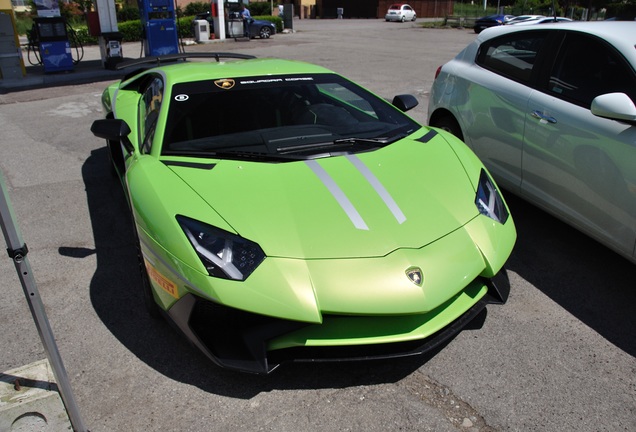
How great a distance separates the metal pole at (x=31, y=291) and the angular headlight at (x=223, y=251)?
26.2 inches

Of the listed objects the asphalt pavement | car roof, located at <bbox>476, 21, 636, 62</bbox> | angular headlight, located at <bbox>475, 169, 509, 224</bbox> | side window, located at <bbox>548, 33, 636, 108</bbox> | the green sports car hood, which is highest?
car roof, located at <bbox>476, 21, 636, 62</bbox>

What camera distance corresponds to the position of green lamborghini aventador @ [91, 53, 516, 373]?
230 cm

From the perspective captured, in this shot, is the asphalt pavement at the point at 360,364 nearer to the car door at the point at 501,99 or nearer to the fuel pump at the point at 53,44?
the car door at the point at 501,99

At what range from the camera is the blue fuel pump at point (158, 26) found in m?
13.5

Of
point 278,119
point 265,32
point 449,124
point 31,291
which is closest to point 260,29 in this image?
point 265,32

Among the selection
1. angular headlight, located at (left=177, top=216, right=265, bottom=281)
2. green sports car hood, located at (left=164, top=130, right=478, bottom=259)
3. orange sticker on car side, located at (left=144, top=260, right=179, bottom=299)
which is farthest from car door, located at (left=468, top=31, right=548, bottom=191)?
orange sticker on car side, located at (left=144, top=260, right=179, bottom=299)

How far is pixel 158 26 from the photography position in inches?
537

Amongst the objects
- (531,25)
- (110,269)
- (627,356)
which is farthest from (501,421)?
(531,25)

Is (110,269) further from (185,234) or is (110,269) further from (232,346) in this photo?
(232,346)

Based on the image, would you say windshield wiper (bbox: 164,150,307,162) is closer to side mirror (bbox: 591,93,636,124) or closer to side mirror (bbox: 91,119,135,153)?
side mirror (bbox: 91,119,135,153)

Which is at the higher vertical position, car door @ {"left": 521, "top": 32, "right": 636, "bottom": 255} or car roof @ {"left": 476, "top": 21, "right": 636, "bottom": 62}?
car roof @ {"left": 476, "top": 21, "right": 636, "bottom": 62}

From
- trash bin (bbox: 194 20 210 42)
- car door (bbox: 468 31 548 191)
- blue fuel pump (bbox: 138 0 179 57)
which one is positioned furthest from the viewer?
trash bin (bbox: 194 20 210 42)

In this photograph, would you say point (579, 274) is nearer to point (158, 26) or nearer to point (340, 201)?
point (340, 201)

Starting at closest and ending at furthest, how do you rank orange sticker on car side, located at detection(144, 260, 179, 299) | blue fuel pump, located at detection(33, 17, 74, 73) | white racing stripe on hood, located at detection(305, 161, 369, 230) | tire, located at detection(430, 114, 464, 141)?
orange sticker on car side, located at detection(144, 260, 179, 299) → white racing stripe on hood, located at detection(305, 161, 369, 230) → tire, located at detection(430, 114, 464, 141) → blue fuel pump, located at detection(33, 17, 74, 73)
